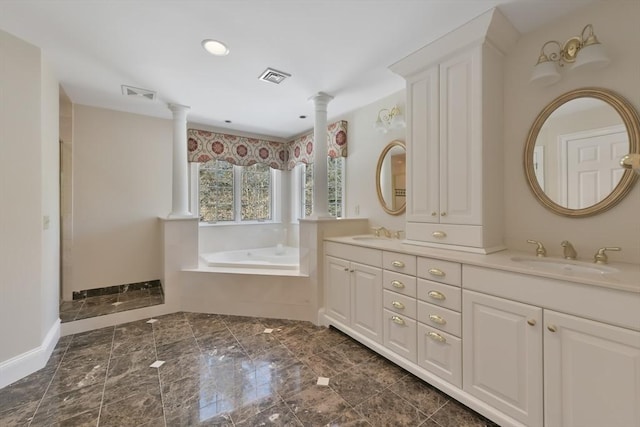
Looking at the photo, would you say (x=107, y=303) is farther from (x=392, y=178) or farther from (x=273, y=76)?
(x=392, y=178)

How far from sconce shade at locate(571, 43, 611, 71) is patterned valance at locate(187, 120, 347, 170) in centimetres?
229

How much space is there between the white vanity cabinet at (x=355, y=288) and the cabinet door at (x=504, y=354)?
701mm

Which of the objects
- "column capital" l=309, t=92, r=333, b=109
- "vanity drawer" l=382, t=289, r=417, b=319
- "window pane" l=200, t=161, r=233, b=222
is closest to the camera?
"vanity drawer" l=382, t=289, r=417, b=319

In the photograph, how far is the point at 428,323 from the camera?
179 centimetres

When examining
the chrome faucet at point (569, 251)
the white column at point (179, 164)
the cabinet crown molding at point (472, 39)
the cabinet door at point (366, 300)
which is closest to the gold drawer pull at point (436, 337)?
the cabinet door at point (366, 300)

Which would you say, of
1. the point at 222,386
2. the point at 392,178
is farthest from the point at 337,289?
the point at 392,178

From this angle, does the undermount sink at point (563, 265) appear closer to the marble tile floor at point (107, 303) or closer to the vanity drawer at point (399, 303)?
the vanity drawer at point (399, 303)

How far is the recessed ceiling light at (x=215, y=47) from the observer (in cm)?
197

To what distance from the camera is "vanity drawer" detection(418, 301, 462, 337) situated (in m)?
1.63

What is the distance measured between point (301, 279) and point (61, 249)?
9.00ft

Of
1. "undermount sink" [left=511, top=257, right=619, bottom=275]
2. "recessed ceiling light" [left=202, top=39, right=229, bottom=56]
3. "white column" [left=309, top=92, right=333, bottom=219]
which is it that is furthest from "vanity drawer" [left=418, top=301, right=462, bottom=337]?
"recessed ceiling light" [left=202, top=39, right=229, bottom=56]

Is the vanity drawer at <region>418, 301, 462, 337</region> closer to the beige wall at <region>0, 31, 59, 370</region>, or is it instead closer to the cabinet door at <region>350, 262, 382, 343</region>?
the cabinet door at <region>350, 262, 382, 343</region>

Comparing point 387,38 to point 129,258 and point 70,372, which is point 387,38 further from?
point 129,258

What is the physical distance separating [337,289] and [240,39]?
2213 millimetres
